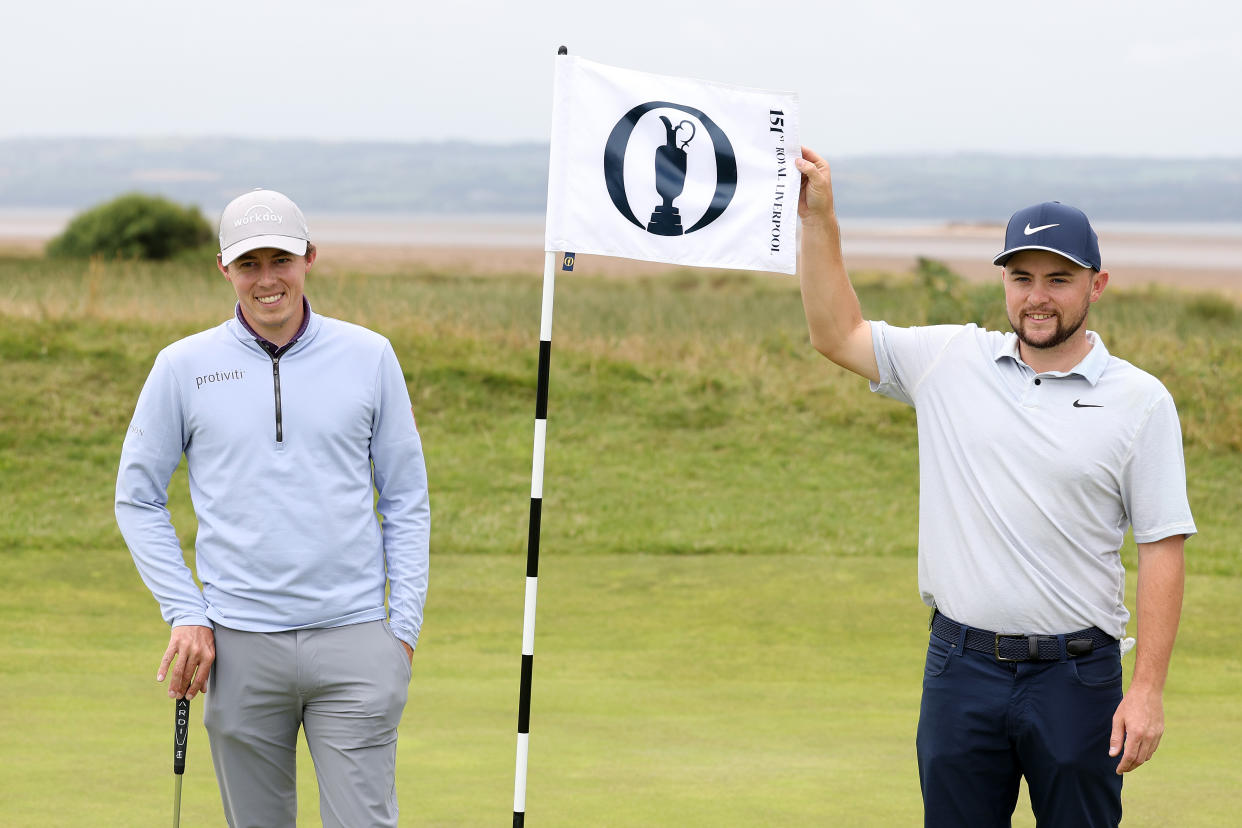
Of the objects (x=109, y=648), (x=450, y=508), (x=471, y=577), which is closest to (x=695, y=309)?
(x=450, y=508)

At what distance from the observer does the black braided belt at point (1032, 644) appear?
9.96 ft

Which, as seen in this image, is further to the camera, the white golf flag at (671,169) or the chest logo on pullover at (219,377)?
the white golf flag at (671,169)

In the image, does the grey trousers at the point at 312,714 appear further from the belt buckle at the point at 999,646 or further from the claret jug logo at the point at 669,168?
the claret jug logo at the point at 669,168

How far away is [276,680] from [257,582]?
20 centimetres

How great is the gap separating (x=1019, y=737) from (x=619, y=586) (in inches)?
236

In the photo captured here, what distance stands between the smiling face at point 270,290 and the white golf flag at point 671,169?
3.00 feet

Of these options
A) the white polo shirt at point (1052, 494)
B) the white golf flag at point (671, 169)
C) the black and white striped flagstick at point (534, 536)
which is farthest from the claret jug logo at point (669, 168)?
the white polo shirt at point (1052, 494)

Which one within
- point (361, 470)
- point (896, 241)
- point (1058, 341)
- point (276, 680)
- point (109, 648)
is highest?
point (896, 241)

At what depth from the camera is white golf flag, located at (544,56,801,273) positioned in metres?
3.94

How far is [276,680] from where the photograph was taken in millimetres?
3053

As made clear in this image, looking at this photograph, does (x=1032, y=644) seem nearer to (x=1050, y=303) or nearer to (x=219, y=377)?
(x=1050, y=303)

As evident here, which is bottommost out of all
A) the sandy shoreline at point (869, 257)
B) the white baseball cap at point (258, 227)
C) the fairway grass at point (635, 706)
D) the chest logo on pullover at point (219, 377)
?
the fairway grass at point (635, 706)

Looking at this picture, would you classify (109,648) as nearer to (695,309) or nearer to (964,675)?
(964,675)

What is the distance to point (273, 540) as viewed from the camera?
304 centimetres
